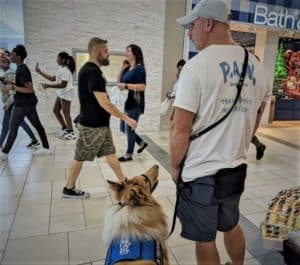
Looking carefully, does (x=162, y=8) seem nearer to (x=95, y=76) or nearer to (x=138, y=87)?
(x=138, y=87)

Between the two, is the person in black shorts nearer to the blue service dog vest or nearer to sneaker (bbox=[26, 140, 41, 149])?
the blue service dog vest

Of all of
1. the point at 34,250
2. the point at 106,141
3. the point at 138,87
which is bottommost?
the point at 34,250

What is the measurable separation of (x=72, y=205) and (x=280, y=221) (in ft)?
5.97

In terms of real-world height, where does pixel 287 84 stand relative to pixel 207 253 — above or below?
above

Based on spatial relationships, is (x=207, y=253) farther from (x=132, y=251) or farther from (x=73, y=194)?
(x=73, y=194)

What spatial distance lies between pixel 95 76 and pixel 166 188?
1489mm

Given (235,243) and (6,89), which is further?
(6,89)

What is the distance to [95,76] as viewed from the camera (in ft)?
7.97

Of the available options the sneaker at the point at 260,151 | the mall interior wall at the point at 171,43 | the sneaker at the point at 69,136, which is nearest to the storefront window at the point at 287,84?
the mall interior wall at the point at 171,43

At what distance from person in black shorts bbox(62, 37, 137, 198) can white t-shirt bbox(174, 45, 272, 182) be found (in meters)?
1.33

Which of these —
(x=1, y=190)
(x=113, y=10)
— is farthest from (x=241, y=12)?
(x=1, y=190)

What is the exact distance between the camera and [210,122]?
1251 millimetres

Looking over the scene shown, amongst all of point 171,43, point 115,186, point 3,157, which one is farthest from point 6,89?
point 171,43

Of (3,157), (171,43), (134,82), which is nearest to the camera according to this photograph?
(134,82)
